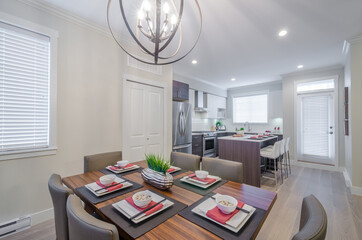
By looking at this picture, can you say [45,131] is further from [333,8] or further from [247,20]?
[333,8]

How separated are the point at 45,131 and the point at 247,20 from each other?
10.2ft

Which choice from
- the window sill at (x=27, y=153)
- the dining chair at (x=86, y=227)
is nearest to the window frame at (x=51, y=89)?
the window sill at (x=27, y=153)

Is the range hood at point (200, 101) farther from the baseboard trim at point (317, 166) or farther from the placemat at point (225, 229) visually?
the placemat at point (225, 229)

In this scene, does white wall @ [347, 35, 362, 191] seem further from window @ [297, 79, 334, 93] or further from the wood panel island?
window @ [297, 79, 334, 93]

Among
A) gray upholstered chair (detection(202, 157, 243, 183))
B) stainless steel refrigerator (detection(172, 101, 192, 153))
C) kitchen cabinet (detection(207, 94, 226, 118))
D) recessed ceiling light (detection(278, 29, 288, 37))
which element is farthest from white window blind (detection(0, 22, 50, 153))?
kitchen cabinet (detection(207, 94, 226, 118))

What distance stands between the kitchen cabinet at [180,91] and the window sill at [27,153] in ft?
9.48

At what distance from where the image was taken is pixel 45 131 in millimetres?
2047

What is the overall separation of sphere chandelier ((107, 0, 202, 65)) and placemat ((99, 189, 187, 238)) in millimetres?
1112

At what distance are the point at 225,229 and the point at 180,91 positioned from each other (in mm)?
3931

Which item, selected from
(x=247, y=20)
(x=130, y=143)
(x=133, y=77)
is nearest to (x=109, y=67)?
(x=133, y=77)

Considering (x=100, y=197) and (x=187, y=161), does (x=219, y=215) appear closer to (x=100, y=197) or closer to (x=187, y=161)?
(x=100, y=197)

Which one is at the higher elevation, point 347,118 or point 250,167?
point 347,118

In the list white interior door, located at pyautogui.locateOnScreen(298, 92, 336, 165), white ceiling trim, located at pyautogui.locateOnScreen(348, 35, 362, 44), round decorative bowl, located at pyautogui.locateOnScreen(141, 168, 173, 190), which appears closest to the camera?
round decorative bowl, located at pyautogui.locateOnScreen(141, 168, 173, 190)

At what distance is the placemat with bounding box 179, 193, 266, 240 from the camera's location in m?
0.76
